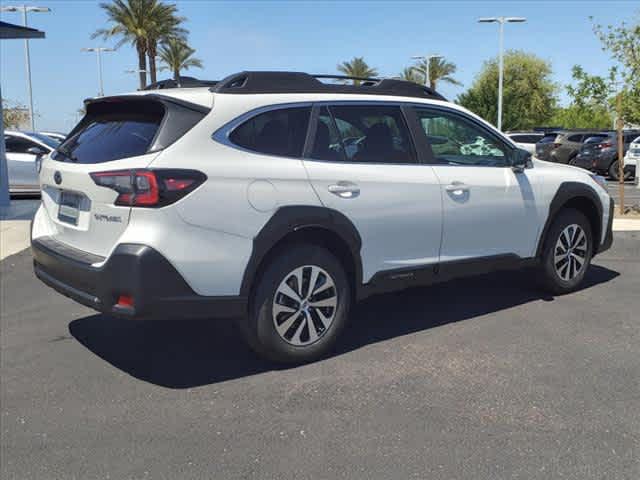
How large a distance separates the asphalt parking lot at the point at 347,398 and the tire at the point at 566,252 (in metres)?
0.27

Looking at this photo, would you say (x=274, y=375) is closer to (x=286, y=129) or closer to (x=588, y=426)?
(x=286, y=129)

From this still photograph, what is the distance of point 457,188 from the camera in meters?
4.63

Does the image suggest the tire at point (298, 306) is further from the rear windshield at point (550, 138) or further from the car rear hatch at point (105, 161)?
the rear windshield at point (550, 138)

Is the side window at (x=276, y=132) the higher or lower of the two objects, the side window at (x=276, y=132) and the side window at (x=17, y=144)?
the lower

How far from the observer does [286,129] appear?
13.0ft

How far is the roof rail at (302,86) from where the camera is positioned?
3.89m

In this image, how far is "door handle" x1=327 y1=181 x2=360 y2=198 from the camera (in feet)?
13.1

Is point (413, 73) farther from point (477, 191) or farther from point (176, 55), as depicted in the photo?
point (477, 191)

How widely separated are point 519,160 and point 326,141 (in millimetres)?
1795

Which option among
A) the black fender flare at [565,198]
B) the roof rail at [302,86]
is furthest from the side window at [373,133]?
the black fender flare at [565,198]

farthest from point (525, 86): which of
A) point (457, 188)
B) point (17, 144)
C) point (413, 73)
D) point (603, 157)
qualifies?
point (457, 188)

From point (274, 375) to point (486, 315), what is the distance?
6.61 feet

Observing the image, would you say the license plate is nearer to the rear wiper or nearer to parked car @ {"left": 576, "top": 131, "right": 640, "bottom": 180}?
the rear wiper

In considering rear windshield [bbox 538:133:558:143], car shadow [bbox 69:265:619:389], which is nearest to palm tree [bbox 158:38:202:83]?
rear windshield [bbox 538:133:558:143]
